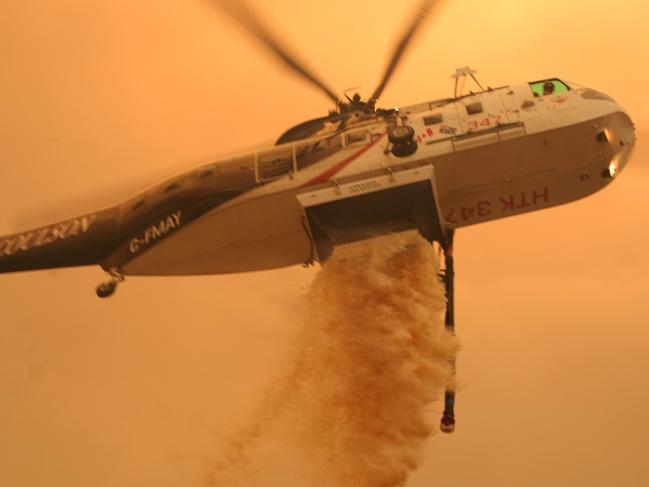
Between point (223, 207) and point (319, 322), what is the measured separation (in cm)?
207

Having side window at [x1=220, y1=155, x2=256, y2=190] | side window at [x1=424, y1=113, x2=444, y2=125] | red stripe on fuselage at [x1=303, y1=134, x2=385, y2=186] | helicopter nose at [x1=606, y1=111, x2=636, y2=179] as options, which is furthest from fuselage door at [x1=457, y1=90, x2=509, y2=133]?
side window at [x1=220, y1=155, x2=256, y2=190]

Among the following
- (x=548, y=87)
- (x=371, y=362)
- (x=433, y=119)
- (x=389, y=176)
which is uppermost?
(x=548, y=87)

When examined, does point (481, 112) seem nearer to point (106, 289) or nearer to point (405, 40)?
point (405, 40)

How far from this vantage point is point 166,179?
12211 millimetres

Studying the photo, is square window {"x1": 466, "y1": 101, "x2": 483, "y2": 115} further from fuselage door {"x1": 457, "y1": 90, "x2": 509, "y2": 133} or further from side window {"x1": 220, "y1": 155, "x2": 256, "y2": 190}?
side window {"x1": 220, "y1": 155, "x2": 256, "y2": 190}

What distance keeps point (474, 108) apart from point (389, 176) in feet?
4.92

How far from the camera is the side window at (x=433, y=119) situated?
11125 millimetres

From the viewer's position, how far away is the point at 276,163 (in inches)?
449

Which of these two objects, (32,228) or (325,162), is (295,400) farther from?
(32,228)

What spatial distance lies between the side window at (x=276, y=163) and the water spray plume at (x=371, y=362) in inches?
54.6

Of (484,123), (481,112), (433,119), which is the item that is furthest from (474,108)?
(433,119)

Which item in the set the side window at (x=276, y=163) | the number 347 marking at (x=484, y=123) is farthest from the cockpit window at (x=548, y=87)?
the side window at (x=276, y=163)

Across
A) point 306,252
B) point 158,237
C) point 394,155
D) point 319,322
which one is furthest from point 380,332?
point 158,237

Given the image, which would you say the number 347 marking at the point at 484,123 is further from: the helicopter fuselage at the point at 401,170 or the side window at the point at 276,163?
the side window at the point at 276,163
